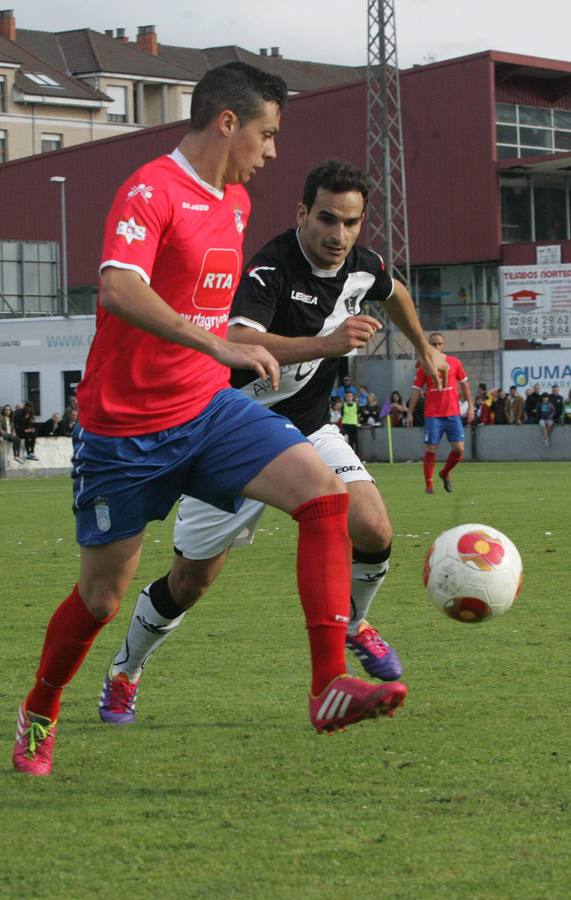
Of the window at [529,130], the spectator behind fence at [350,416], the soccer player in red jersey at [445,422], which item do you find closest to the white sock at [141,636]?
the soccer player in red jersey at [445,422]

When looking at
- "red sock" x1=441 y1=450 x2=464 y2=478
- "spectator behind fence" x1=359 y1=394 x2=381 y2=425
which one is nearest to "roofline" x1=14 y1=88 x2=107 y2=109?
"spectator behind fence" x1=359 y1=394 x2=381 y2=425

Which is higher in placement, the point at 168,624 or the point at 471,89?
the point at 471,89

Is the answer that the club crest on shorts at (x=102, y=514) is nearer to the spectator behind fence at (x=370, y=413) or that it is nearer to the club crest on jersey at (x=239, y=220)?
the club crest on jersey at (x=239, y=220)

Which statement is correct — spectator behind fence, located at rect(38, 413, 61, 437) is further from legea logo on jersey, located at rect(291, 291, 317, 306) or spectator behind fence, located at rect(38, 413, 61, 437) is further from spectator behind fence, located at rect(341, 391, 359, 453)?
legea logo on jersey, located at rect(291, 291, 317, 306)

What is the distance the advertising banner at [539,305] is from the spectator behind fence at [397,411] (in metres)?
4.33

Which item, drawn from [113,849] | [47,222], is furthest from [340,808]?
[47,222]

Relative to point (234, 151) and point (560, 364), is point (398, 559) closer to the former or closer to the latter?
point (234, 151)

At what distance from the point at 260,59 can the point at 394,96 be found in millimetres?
50356

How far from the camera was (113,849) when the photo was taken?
3.97m

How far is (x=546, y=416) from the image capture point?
34.6 meters

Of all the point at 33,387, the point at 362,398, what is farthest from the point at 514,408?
the point at 33,387

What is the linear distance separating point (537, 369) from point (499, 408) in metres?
1.95

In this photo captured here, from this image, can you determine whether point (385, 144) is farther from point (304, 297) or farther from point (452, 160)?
point (304, 297)

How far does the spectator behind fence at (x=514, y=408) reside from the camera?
3553cm
